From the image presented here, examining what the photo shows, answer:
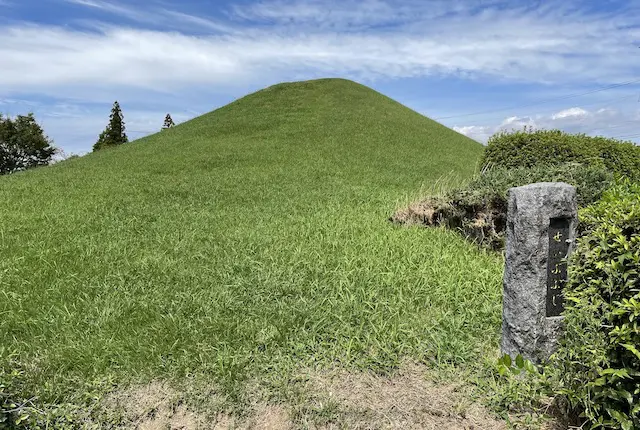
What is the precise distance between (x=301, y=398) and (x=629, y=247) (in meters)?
2.05

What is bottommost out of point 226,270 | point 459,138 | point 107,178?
point 226,270

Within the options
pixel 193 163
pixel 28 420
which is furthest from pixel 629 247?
pixel 193 163

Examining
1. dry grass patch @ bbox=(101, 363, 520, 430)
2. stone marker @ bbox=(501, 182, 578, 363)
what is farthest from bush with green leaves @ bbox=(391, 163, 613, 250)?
dry grass patch @ bbox=(101, 363, 520, 430)

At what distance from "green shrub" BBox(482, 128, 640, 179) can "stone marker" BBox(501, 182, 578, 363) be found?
4890 mm

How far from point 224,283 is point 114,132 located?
3956cm

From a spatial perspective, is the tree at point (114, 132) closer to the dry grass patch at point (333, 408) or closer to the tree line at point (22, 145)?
the tree line at point (22, 145)

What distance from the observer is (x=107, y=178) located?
11070 millimetres

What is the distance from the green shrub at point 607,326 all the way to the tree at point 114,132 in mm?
41121

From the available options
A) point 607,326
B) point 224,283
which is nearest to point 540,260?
point 607,326

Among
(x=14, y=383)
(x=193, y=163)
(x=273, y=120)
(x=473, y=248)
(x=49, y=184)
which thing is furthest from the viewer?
(x=273, y=120)

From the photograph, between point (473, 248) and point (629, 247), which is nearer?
point (629, 247)

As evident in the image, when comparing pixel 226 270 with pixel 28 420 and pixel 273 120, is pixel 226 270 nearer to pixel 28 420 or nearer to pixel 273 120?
pixel 28 420

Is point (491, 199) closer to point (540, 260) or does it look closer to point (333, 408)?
point (540, 260)

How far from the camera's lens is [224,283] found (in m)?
4.24
